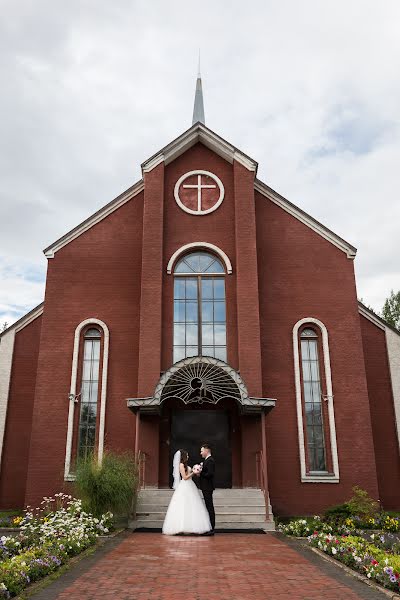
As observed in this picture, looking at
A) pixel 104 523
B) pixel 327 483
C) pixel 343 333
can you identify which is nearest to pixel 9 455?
pixel 104 523

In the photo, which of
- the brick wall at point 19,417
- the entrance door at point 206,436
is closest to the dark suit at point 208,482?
the entrance door at point 206,436

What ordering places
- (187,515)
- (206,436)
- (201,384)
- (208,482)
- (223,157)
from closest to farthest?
(187,515), (208,482), (201,384), (206,436), (223,157)

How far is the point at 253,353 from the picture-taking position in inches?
623

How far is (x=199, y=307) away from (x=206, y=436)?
153 inches

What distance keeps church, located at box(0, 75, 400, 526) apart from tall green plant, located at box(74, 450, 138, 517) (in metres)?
2.52

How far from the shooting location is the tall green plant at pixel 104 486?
11820mm

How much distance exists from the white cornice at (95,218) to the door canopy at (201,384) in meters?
6.40

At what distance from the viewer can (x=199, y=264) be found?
17625 millimetres

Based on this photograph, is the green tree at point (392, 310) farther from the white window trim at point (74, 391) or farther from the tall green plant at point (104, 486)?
the tall green plant at point (104, 486)

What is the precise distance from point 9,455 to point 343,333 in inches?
430

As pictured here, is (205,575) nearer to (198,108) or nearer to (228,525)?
(228,525)

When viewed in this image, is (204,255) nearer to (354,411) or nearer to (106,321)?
(106,321)

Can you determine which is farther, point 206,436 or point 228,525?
point 206,436

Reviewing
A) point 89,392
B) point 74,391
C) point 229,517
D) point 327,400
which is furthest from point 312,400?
point 74,391
